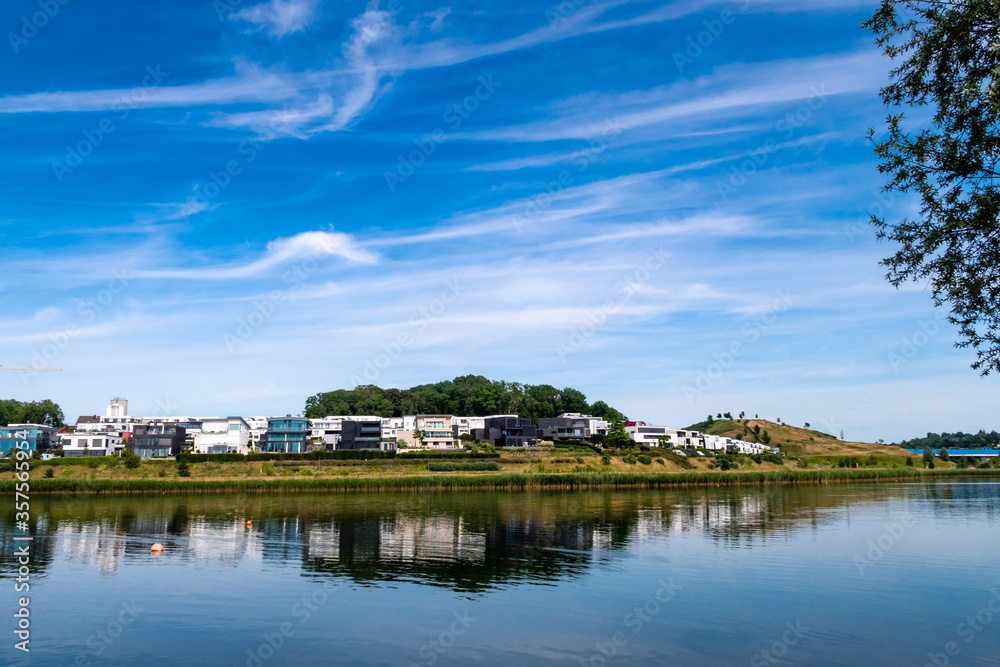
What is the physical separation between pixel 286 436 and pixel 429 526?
79637mm

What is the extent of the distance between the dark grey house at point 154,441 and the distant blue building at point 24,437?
17576 millimetres

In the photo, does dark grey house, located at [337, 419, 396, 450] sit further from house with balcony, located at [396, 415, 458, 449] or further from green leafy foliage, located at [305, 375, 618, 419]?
green leafy foliage, located at [305, 375, 618, 419]

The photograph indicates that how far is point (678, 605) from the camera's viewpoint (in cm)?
2339

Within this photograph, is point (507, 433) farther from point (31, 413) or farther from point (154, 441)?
point (31, 413)

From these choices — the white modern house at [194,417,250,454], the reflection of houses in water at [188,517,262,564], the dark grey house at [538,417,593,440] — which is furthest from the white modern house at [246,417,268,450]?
the reflection of houses in water at [188,517,262,564]

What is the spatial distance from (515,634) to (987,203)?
1677 centimetres

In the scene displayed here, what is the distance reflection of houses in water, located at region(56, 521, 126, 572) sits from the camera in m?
33.4

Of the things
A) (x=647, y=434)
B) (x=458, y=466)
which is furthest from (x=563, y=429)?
(x=458, y=466)

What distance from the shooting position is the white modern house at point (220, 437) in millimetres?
115500

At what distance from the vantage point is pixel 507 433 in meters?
131

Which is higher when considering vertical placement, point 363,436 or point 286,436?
point 286,436

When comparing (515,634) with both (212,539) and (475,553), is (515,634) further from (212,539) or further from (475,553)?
(212,539)

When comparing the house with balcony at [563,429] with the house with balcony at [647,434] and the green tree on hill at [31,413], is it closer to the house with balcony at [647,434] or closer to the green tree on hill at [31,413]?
the house with balcony at [647,434]

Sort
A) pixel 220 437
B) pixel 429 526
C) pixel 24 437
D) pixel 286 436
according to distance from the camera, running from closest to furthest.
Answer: pixel 429 526 < pixel 24 437 < pixel 286 436 < pixel 220 437
